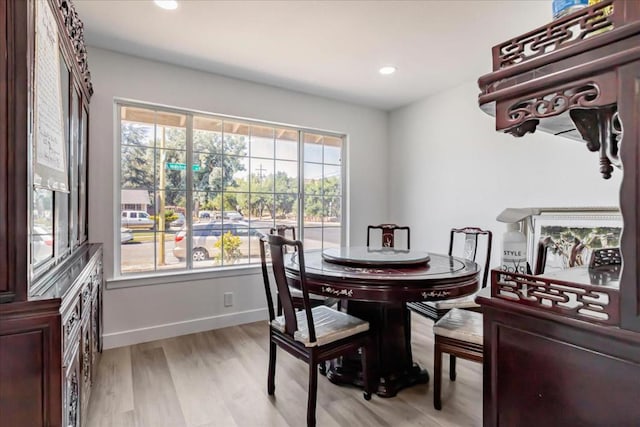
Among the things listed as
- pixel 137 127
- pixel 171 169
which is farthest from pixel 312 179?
pixel 137 127

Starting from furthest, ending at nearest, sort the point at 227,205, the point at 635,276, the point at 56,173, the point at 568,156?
the point at 227,205, the point at 568,156, the point at 56,173, the point at 635,276

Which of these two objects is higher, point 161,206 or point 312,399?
point 161,206

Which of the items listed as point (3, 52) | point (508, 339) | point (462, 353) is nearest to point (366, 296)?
point (462, 353)

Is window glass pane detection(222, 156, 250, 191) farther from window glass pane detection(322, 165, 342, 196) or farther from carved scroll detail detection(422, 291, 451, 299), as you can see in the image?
carved scroll detail detection(422, 291, 451, 299)

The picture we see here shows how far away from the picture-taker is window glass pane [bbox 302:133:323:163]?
4188mm

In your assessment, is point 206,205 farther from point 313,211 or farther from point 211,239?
point 313,211

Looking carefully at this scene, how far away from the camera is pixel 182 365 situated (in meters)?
2.64

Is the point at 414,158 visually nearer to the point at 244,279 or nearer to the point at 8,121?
the point at 244,279

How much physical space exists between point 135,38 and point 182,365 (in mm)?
2644

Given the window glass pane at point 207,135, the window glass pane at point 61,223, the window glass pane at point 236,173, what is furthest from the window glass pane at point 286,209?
the window glass pane at point 61,223

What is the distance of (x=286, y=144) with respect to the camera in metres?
4.04

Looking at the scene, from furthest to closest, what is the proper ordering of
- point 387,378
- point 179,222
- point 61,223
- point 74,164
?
point 179,222, point 387,378, point 74,164, point 61,223

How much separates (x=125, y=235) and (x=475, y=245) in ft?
10.5

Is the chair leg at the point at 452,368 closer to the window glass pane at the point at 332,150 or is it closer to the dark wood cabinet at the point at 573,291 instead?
the dark wood cabinet at the point at 573,291
